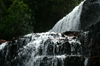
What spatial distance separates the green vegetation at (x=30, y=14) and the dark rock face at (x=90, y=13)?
261 inches

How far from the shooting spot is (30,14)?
17.5m

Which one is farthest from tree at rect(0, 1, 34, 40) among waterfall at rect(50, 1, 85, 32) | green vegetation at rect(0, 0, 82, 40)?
waterfall at rect(50, 1, 85, 32)

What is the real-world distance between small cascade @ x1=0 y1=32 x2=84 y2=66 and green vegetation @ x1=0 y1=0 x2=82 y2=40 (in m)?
6.11

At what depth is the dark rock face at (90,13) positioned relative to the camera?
1076 centimetres

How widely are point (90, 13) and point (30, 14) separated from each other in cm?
752

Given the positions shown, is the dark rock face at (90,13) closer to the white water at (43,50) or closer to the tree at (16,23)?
the white water at (43,50)

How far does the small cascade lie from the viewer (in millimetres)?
7438

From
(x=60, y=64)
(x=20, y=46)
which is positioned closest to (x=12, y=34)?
(x=20, y=46)

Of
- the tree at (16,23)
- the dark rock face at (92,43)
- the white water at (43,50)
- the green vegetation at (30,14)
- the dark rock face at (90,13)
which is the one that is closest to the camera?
A: the dark rock face at (92,43)

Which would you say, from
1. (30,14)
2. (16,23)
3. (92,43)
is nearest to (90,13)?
(92,43)

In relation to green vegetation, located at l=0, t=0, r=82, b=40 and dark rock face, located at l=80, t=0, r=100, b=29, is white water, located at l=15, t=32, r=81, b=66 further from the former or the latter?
green vegetation, located at l=0, t=0, r=82, b=40

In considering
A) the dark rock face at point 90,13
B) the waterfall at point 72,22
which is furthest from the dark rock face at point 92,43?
the waterfall at point 72,22

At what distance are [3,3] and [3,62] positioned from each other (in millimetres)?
9797

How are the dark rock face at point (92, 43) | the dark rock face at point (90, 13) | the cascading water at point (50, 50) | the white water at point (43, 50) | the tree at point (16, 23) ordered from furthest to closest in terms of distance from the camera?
the tree at point (16, 23) < the dark rock face at point (90, 13) < the white water at point (43, 50) < the cascading water at point (50, 50) < the dark rock face at point (92, 43)
